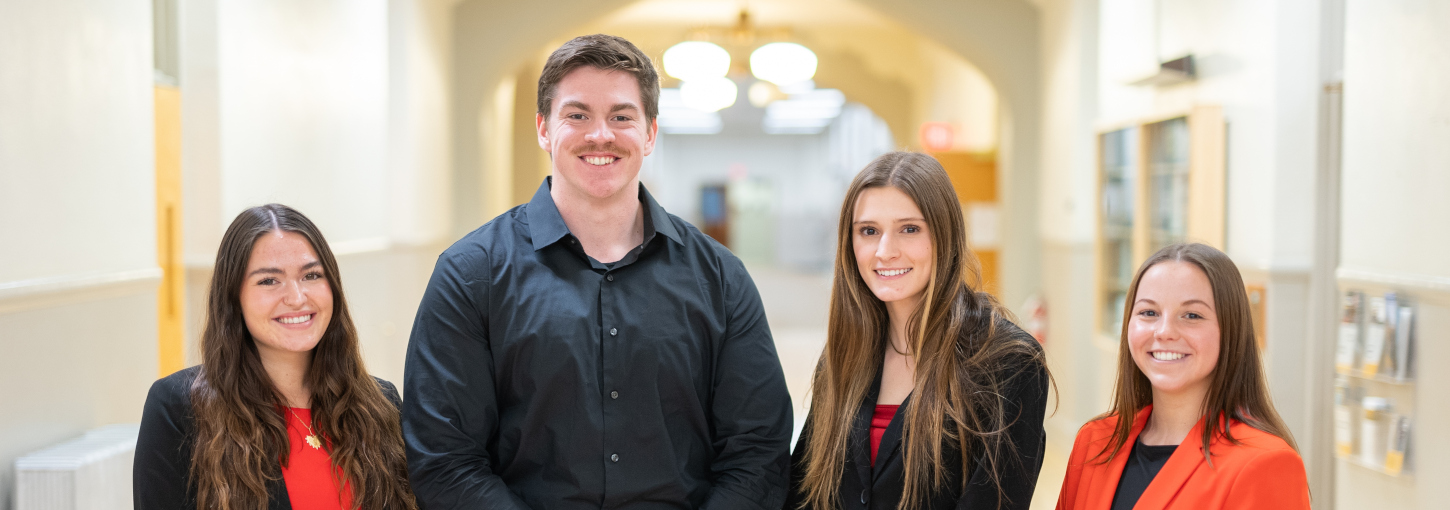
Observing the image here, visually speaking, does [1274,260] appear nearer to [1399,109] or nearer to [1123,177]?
[1399,109]

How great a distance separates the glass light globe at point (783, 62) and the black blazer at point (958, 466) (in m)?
6.04

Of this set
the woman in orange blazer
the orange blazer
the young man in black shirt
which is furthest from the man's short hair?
the orange blazer

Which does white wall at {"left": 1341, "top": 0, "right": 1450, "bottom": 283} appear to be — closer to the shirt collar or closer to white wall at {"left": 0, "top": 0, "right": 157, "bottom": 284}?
the shirt collar

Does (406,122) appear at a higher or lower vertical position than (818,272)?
higher

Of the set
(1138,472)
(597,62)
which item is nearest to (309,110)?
(597,62)

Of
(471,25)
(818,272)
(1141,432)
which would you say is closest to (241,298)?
(1141,432)

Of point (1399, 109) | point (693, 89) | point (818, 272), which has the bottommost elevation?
point (818, 272)

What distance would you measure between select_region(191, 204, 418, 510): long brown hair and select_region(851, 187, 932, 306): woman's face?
1.08 m

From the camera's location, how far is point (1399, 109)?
136 inches

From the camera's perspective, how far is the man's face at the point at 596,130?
2039 mm

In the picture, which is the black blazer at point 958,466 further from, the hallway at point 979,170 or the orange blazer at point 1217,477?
the hallway at point 979,170

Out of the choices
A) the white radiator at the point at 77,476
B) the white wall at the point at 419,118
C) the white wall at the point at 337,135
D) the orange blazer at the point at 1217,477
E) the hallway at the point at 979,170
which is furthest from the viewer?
the white wall at the point at 419,118

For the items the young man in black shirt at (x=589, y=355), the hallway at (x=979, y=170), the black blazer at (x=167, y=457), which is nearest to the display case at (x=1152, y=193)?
the hallway at (x=979, y=170)

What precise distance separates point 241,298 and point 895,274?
134 cm
